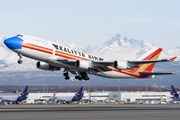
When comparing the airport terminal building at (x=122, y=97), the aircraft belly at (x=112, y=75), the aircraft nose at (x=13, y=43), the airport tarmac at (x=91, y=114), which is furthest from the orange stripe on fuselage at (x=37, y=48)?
the airport terminal building at (x=122, y=97)

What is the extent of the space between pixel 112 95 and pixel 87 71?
362ft

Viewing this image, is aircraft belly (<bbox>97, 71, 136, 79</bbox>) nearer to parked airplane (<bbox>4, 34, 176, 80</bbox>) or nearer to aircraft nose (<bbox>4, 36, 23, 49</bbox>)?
parked airplane (<bbox>4, 34, 176, 80</bbox>)

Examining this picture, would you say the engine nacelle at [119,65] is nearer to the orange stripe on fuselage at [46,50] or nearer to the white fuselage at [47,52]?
the white fuselage at [47,52]

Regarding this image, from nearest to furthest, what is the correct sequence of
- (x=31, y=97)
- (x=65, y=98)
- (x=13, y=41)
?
1. (x=13, y=41)
2. (x=65, y=98)
3. (x=31, y=97)

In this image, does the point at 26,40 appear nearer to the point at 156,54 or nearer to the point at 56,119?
the point at 56,119

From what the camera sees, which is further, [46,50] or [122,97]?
[122,97]

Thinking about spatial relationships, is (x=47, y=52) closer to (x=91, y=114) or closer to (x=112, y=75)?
(x=112, y=75)

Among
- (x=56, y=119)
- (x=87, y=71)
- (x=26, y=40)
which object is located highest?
(x=26, y=40)

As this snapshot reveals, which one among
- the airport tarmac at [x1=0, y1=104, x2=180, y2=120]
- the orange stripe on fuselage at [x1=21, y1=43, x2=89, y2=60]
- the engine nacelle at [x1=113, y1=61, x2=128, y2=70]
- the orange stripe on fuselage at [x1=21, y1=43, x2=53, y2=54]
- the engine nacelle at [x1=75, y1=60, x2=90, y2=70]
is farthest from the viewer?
the engine nacelle at [x1=113, y1=61, x2=128, y2=70]

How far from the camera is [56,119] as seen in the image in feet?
157

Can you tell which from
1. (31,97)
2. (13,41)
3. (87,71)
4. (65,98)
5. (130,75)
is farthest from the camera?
(31,97)

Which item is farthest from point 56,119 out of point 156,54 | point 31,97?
point 31,97

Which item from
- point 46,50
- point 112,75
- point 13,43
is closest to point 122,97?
point 112,75

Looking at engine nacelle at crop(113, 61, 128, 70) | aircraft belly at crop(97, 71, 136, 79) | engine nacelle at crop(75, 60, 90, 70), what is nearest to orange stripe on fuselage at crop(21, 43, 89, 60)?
engine nacelle at crop(75, 60, 90, 70)
